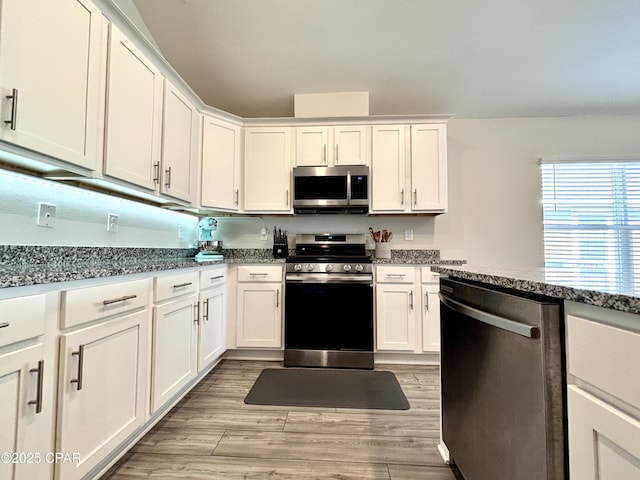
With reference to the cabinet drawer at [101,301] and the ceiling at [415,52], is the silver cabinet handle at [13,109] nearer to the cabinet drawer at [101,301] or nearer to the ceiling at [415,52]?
the cabinet drawer at [101,301]

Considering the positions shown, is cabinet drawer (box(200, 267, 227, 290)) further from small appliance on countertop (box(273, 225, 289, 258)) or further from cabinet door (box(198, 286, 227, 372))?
small appliance on countertop (box(273, 225, 289, 258))

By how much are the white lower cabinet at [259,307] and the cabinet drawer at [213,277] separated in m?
0.17

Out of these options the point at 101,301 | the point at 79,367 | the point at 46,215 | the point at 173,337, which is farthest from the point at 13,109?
the point at 173,337

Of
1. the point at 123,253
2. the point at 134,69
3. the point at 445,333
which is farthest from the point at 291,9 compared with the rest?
the point at 445,333

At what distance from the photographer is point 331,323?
A: 258 cm

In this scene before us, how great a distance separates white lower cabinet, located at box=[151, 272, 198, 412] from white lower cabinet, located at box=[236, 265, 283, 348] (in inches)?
25.6

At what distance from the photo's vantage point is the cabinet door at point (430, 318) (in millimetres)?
2613

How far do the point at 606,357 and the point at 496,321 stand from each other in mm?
297

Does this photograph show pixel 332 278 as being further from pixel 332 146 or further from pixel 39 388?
pixel 39 388

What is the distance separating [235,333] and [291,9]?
2.74 m

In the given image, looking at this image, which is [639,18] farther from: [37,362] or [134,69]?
[37,362]

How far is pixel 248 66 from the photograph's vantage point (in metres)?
2.79

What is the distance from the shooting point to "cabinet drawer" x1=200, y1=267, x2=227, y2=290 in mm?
2178

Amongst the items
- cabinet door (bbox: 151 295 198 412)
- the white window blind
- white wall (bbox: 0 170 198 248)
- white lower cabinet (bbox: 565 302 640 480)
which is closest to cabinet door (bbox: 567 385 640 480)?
white lower cabinet (bbox: 565 302 640 480)
